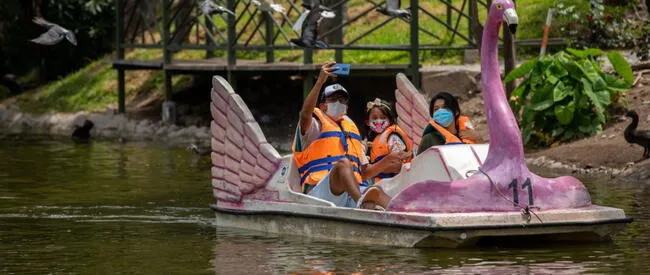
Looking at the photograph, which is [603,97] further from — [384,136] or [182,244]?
[182,244]

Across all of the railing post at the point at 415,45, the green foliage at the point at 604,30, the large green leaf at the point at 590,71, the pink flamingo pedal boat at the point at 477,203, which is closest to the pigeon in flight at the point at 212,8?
the railing post at the point at 415,45

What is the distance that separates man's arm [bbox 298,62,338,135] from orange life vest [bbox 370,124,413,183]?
736 mm

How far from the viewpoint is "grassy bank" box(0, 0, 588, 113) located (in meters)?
26.7

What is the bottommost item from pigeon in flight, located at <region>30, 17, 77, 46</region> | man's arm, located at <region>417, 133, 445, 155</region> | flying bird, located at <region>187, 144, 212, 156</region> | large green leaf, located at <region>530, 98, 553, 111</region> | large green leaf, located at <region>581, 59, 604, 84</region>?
flying bird, located at <region>187, 144, 212, 156</region>

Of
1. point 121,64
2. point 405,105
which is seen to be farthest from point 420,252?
point 121,64

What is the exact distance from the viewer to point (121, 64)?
2795 centimetres

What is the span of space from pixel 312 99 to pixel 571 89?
8.23 metres

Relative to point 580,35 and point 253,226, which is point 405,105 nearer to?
point 253,226

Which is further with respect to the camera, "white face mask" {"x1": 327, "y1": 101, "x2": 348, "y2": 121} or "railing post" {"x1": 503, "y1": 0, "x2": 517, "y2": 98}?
"railing post" {"x1": 503, "y1": 0, "x2": 517, "y2": 98}

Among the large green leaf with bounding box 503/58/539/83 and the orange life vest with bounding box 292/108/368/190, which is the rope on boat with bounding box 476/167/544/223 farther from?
the large green leaf with bounding box 503/58/539/83

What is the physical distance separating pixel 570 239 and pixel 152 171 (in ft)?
29.6

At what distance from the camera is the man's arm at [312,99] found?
1209 centimetres

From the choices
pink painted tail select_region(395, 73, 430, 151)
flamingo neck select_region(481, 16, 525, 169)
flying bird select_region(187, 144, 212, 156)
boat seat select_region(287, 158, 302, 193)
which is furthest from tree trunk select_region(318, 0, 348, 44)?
flamingo neck select_region(481, 16, 525, 169)

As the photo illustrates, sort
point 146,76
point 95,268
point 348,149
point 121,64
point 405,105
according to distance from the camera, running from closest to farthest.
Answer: point 95,268 → point 348,149 → point 405,105 → point 121,64 → point 146,76
